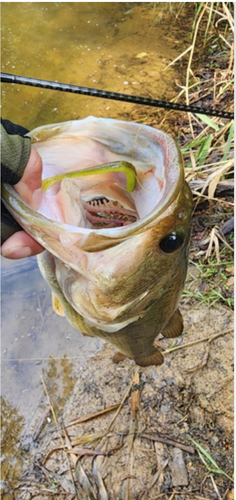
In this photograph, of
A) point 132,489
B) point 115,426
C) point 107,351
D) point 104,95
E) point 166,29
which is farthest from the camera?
point 166,29

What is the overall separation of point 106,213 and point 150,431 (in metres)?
1.68

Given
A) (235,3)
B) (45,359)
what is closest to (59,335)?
(45,359)

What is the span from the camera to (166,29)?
5.43m

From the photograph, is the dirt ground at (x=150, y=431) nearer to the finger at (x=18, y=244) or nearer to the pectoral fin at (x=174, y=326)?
the pectoral fin at (x=174, y=326)

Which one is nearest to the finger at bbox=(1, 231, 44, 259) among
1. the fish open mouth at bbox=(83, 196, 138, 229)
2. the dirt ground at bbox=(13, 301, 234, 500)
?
the fish open mouth at bbox=(83, 196, 138, 229)

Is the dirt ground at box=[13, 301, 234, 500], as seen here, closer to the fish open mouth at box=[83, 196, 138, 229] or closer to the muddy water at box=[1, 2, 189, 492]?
the muddy water at box=[1, 2, 189, 492]

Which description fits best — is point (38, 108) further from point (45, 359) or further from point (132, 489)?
point (132, 489)

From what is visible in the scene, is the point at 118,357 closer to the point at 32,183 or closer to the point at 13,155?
the point at 32,183

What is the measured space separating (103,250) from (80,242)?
0.26ft

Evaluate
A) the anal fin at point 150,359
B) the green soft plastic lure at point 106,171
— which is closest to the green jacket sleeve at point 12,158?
the green soft plastic lure at point 106,171

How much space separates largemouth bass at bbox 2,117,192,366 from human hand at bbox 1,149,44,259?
4cm

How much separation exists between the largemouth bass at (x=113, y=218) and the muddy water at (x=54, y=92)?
1641 mm

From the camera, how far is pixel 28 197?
1.45 meters

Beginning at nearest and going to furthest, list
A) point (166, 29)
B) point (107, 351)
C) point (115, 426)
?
point (115, 426)
point (107, 351)
point (166, 29)
